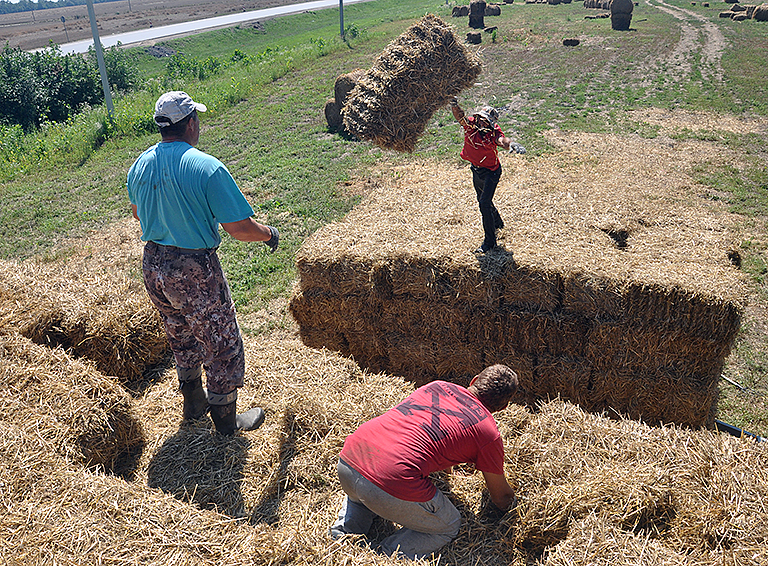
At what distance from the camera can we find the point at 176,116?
13.1 feet

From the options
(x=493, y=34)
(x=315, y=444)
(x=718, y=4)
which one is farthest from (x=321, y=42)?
(x=718, y=4)

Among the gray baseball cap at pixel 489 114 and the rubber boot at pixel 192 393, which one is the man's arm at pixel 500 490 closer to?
the rubber boot at pixel 192 393

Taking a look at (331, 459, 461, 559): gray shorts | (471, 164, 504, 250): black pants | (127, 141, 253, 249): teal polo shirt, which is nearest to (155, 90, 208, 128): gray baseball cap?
(127, 141, 253, 249): teal polo shirt

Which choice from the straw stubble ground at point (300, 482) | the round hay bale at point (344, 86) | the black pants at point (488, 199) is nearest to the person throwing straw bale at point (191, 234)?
the straw stubble ground at point (300, 482)

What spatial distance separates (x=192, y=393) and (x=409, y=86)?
6972 millimetres

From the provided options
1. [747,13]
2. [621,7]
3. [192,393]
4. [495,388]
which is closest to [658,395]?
[495,388]

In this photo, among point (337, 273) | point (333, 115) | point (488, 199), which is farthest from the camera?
point (333, 115)

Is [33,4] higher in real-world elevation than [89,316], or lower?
higher

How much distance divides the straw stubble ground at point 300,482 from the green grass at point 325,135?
2752 millimetres

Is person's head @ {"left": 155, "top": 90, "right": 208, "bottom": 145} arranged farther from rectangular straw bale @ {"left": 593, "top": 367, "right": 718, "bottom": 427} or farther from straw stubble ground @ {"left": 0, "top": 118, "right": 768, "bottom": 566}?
rectangular straw bale @ {"left": 593, "top": 367, "right": 718, "bottom": 427}

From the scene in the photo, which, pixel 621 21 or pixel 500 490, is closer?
pixel 500 490

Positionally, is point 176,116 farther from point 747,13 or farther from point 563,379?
point 747,13

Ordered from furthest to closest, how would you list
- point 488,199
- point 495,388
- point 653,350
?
1. point 488,199
2. point 653,350
3. point 495,388

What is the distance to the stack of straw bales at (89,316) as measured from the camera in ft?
16.8
